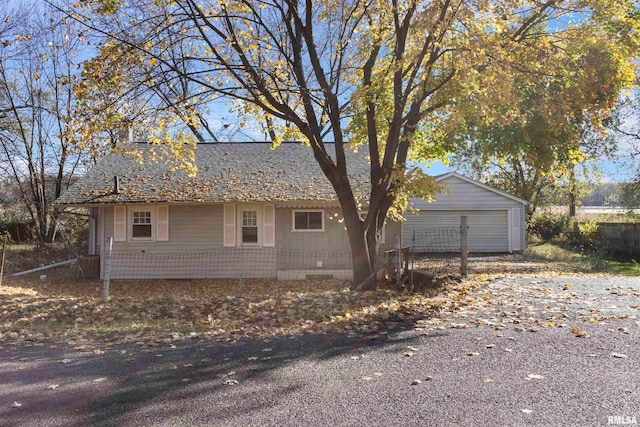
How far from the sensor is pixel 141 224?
17.0 meters

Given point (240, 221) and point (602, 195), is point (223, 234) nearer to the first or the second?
point (240, 221)

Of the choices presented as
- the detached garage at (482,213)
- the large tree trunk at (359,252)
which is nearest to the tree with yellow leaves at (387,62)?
the large tree trunk at (359,252)

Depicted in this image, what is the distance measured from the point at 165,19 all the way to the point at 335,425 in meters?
8.15

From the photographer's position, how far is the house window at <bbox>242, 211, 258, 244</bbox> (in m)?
17.0

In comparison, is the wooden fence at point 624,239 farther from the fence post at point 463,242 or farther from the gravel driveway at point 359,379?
the gravel driveway at point 359,379

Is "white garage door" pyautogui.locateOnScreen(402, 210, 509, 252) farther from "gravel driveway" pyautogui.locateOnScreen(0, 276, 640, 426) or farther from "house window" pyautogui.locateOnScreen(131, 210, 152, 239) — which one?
"gravel driveway" pyautogui.locateOnScreen(0, 276, 640, 426)

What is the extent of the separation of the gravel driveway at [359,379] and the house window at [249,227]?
33.6ft

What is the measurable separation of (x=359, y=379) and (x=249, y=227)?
12479mm

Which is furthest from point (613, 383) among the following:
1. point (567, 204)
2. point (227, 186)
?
point (567, 204)

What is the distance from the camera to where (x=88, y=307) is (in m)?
9.21

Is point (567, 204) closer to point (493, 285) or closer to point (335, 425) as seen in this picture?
point (493, 285)

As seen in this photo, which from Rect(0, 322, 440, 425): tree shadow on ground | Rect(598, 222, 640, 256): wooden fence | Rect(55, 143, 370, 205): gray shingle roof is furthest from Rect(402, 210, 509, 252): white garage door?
Rect(0, 322, 440, 425): tree shadow on ground

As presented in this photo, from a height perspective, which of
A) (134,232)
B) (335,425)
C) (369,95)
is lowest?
(335,425)

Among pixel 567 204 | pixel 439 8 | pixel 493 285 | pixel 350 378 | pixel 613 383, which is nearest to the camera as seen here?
pixel 613 383
